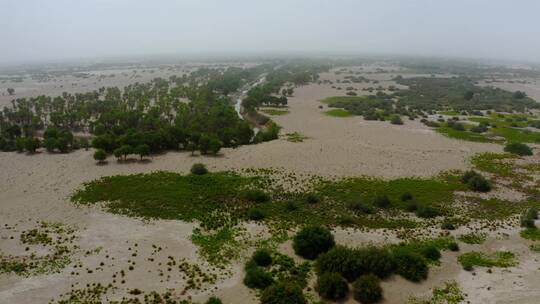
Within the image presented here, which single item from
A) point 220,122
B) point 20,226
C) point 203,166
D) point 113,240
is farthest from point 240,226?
point 220,122

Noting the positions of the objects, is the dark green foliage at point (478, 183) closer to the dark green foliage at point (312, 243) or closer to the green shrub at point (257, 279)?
the dark green foliage at point (312, 243)

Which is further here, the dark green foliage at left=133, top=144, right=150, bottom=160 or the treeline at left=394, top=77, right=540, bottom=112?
the treeline at left=394, top=77, right=540, bottom=112

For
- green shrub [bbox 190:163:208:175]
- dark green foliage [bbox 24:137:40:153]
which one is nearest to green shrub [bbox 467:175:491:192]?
green shrub [bbox 190:163:208:175]

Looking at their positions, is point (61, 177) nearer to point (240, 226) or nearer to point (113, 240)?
point (113, 240)

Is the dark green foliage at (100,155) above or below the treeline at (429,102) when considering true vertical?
below

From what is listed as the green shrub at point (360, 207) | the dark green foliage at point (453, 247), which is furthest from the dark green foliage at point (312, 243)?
the dark green foliage at point (453, 247)

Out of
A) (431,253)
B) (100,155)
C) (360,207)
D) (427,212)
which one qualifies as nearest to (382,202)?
(360,207)

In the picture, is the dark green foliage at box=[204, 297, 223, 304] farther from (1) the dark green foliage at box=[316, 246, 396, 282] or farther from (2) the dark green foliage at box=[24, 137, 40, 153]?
(2) the dark green foliage at box=[24, 137, 40, 153]
